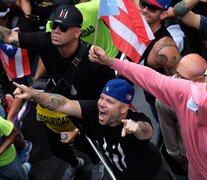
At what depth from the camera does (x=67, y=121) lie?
3.87m

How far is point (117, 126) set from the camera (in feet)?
10.0

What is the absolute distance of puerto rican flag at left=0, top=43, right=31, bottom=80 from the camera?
4246 mm

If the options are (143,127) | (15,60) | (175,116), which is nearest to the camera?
(143,127)

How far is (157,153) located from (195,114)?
2.27ft

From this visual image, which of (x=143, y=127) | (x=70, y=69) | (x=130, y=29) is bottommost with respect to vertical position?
(x=70, y=69)

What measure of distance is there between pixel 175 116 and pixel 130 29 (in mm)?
825

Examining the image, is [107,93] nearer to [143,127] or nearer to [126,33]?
[143,127]

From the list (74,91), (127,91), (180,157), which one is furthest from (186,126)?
(74,91)

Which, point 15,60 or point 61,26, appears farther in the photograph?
point 15,60

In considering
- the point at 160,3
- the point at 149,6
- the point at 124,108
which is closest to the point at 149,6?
the point at 149,6

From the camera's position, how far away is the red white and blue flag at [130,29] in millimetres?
3445

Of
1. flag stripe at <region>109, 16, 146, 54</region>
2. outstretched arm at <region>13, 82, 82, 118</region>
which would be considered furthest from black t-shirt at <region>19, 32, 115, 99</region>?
outstretched arm at <region>13, 82, 82, 118</region>

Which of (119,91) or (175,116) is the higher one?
(119,91)

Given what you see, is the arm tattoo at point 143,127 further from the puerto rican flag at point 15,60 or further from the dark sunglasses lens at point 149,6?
the puerto rican flag at point 15,60
